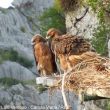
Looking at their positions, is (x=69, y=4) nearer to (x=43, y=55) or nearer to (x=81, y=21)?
(x=81, y=21)

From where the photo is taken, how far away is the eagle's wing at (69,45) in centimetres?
513

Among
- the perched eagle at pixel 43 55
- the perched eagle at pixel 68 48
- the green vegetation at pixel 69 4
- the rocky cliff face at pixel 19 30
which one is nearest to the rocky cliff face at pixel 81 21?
the green vegetation at pixel 69 4

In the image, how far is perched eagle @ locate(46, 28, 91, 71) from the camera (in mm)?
5114

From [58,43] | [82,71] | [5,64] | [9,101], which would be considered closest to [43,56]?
[58,43]

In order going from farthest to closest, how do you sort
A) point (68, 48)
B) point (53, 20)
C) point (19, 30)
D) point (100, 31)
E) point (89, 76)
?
point (19, 30) < point (53, 20) < point (100, 31) < point (68, 48) < point (89, 76)

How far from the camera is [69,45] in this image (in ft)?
16.9

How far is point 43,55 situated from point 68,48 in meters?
1.08

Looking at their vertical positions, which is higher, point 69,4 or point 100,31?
point 69,4

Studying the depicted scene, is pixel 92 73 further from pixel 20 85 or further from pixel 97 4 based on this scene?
pixel 20 85

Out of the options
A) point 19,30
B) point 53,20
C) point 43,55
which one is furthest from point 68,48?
point 19,30

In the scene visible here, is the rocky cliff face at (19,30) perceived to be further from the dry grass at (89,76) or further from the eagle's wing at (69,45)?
the dry grass at (89,76)

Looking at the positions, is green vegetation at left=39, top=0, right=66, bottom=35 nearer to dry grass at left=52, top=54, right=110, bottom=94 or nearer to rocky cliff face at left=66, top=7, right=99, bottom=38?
rocky cliff face at left=66, top=7, right=99, bottom=38

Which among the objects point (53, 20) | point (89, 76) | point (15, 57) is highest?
point (15, 57)

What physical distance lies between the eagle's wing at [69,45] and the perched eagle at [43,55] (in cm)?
82
